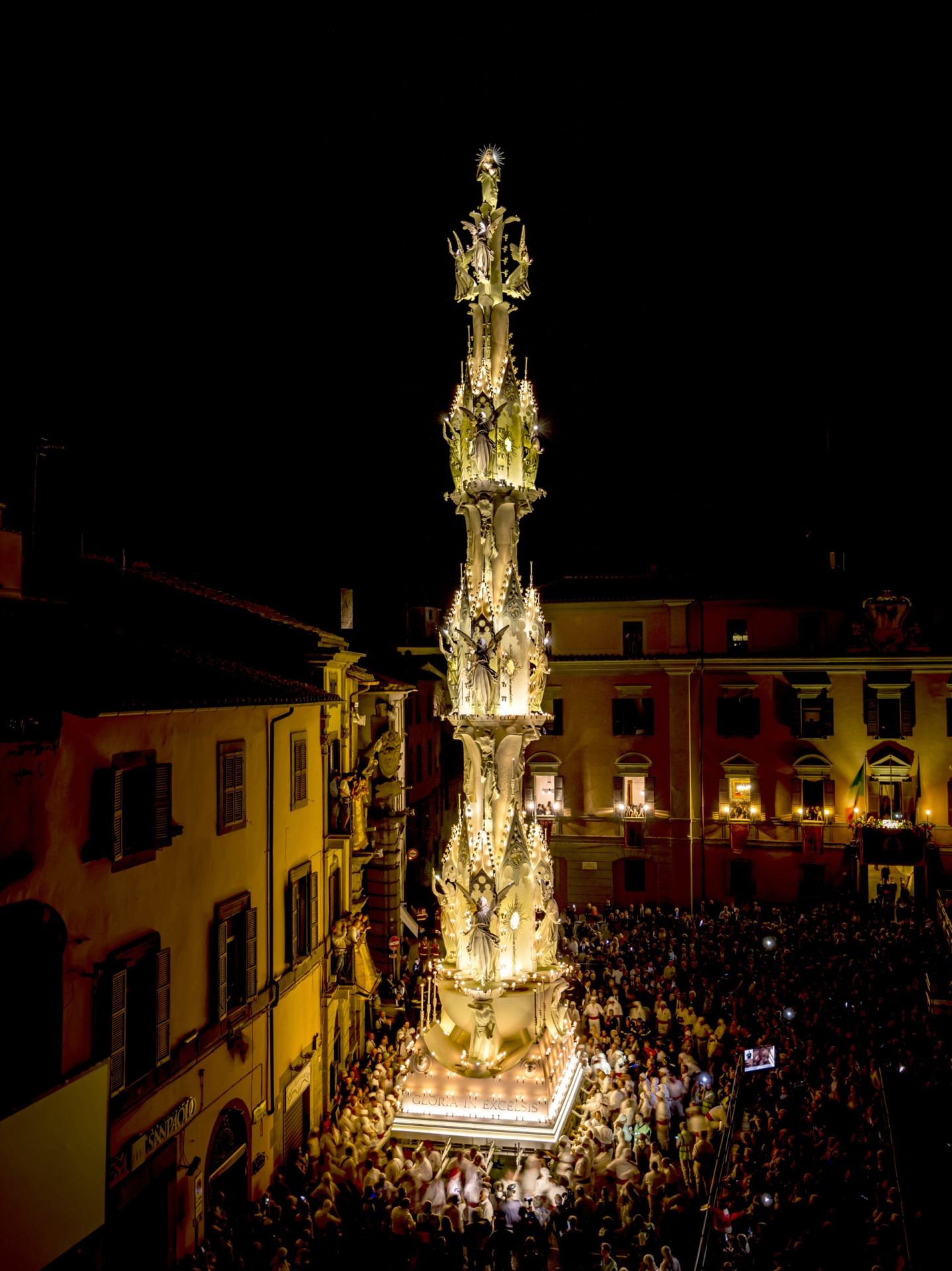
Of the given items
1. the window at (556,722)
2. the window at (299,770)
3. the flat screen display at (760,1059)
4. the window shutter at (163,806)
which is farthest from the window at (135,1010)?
the window at (556,722)

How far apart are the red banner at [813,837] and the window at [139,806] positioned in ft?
110

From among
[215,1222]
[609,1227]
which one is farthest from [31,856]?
[609,1227]

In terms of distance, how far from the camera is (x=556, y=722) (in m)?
45.1

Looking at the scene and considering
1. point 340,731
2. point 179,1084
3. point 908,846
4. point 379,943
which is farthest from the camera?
point 908,846

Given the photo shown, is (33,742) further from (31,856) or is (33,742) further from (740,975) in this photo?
(740,975)

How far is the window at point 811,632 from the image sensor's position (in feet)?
142

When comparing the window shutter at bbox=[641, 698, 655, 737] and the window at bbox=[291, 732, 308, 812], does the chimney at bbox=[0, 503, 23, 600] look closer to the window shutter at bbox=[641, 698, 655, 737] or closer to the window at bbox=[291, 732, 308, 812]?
the window at bbox=[291, 732, 308, 812]

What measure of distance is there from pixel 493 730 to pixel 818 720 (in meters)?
26.3

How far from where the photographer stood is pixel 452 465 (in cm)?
2205

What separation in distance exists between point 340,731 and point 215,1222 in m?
12.6

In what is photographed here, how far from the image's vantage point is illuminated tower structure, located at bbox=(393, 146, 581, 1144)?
67.4 ft

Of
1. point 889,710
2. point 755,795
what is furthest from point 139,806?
point 889,710

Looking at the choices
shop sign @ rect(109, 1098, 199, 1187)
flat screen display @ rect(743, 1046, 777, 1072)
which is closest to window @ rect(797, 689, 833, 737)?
flat screen display @ rect(743, 1046, 777, 1072)

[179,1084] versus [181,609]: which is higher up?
[181,609]
